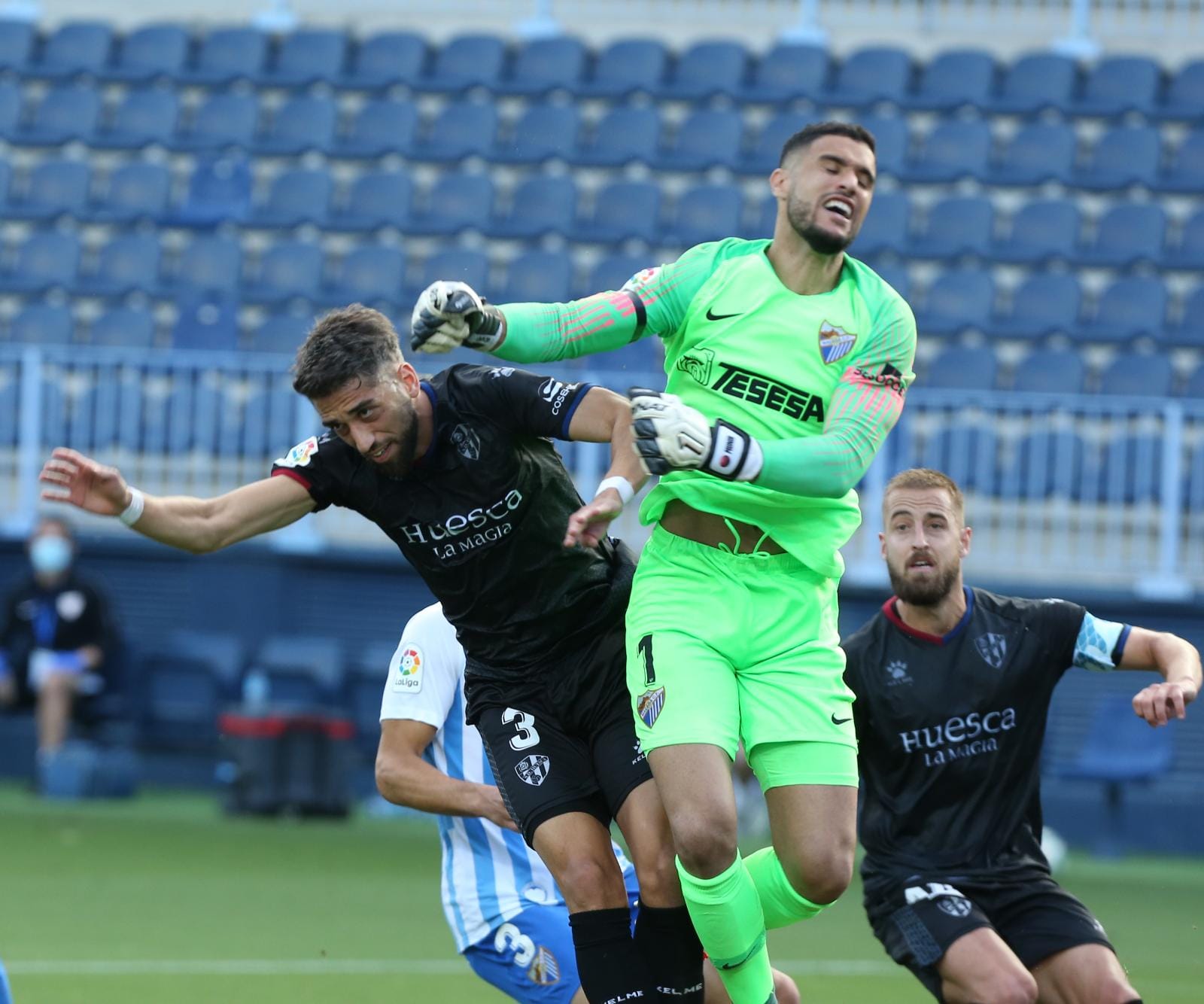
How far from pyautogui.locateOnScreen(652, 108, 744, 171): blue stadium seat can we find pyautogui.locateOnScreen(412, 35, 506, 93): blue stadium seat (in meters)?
1.74

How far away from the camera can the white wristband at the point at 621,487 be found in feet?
16.1

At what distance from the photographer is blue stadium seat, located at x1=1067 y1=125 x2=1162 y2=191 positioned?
1603cm

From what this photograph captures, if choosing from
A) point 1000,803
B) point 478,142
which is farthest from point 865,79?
point 1000,803

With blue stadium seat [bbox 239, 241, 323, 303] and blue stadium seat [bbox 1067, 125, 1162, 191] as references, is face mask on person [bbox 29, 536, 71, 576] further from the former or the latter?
blue stadium seat [bbox 1067, 125, 1162, 191]

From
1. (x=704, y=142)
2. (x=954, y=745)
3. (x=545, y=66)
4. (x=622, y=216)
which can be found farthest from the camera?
(x=545, y=66)

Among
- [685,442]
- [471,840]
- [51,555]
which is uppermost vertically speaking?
[685,442]

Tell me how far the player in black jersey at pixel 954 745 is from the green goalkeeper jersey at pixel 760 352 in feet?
2.21

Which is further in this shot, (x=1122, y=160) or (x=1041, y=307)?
(x=1122, y=160)

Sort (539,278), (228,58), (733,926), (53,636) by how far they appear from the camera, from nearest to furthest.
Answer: (733,926), (53,636), (539,278), (228,58)

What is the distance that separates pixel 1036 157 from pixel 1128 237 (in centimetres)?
110

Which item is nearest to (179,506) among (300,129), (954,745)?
(954,745)

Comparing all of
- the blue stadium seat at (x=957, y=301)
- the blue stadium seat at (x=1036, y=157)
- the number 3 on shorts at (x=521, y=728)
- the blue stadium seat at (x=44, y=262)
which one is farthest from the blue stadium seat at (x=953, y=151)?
the number 3 on shorts at (x=521, y=728)

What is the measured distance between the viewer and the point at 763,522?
5.23 m

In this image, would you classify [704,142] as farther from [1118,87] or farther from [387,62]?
[1118,87]
